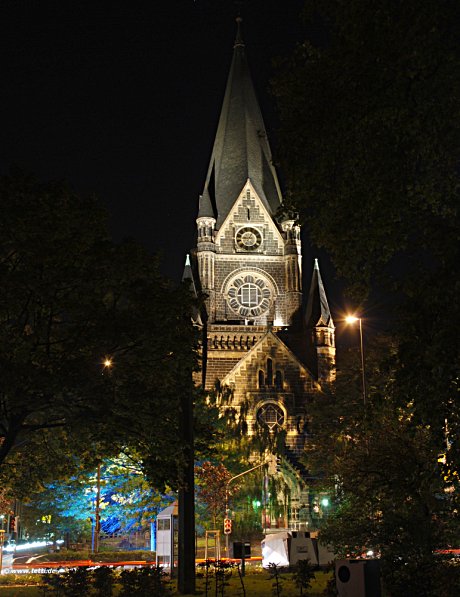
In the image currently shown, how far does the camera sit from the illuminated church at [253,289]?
61.2 meters

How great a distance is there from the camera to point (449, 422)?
12.9 metres

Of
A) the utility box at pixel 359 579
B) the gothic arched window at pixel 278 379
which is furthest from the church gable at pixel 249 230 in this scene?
the utility box at pixel 359 579

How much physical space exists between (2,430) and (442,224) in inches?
530

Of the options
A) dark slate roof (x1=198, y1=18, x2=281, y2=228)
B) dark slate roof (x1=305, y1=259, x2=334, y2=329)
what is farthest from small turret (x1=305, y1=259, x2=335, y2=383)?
dark slate roof (x1=198, y1=18, x2=281, y2=228)

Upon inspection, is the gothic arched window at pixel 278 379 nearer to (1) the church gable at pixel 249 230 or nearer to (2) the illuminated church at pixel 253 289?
(2) the illuminated church at pixel 253 289

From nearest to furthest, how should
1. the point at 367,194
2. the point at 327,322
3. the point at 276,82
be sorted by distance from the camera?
the point at 367,194 → the point at 276,82 → the point at 327,322

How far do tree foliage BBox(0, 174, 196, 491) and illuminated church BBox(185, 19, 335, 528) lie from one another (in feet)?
124

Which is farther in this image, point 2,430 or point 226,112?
point 226,112

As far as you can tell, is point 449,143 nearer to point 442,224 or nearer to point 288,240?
point 442,224

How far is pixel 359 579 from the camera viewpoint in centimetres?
1363

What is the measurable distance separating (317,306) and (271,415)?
1218 centimetres

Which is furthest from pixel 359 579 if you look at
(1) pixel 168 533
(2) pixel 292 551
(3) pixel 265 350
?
(3) pixel 265 350

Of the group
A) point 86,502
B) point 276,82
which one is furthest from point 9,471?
point 86,502

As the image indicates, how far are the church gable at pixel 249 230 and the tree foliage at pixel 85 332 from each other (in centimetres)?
5140
